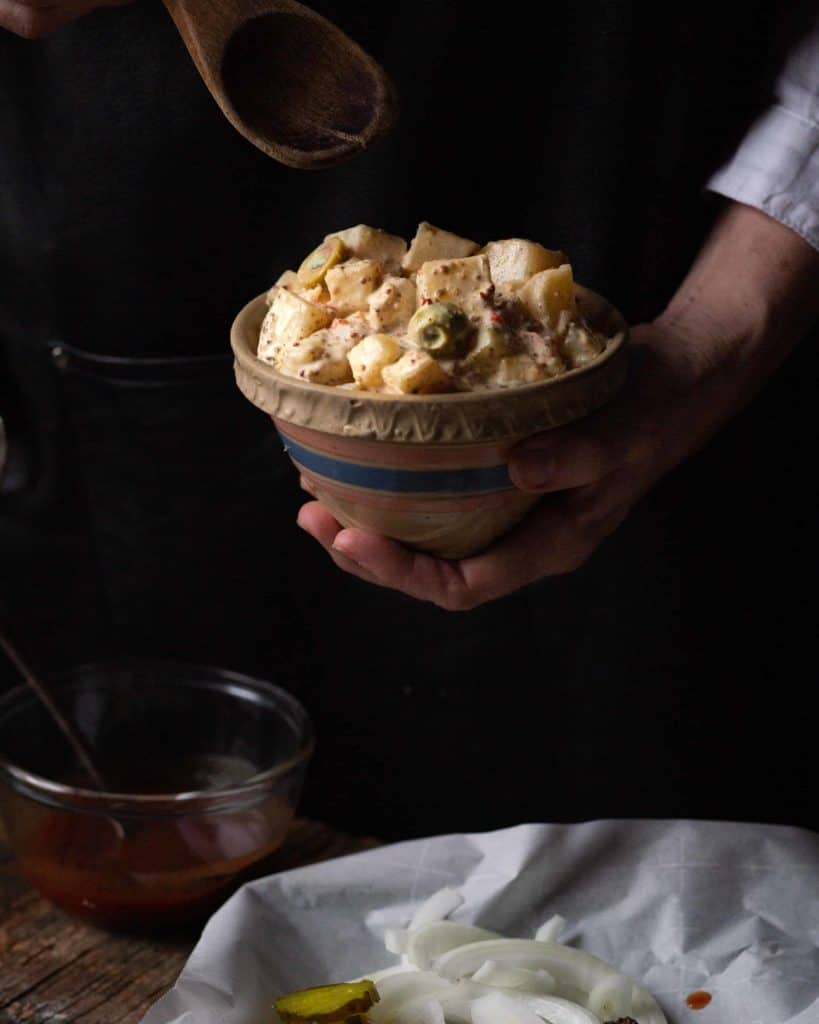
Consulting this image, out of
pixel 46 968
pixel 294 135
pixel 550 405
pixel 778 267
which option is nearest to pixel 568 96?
pixel 778 267

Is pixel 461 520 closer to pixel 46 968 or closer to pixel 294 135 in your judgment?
pixel 294 135

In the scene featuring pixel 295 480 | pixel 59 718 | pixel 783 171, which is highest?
pixel 783 171

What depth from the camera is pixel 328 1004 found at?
3.94ft

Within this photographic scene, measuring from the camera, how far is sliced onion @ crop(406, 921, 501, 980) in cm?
130

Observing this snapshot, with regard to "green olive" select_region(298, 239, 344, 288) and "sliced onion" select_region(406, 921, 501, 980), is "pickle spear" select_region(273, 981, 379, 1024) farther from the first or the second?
"green olive" select_region(298, 239, 344, 288)

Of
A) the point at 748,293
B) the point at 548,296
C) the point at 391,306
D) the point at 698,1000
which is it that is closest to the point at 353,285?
the point at 391,306

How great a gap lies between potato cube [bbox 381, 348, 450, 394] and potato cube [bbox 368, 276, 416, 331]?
2.4 inches

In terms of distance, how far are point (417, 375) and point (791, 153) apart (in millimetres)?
527

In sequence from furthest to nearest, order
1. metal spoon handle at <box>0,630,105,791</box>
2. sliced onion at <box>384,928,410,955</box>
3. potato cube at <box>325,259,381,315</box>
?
metal spoon handle at <box>0,630,105,791</box> < sliced onion at <box>384,928,410,955</box> < potato cube at <box>325,259,381,315</box>

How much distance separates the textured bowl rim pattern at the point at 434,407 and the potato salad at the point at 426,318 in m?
0.02

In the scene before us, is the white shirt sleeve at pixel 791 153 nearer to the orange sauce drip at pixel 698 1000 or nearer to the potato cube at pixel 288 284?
the potato cube at pixel 288 284

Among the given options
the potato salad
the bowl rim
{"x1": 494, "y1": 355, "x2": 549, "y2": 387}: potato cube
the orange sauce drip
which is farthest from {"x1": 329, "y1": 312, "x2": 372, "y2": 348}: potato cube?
the orange sauce drip

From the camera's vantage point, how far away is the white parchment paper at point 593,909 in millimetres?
1259

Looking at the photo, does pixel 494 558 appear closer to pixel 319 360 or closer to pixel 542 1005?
pixel 319 360
